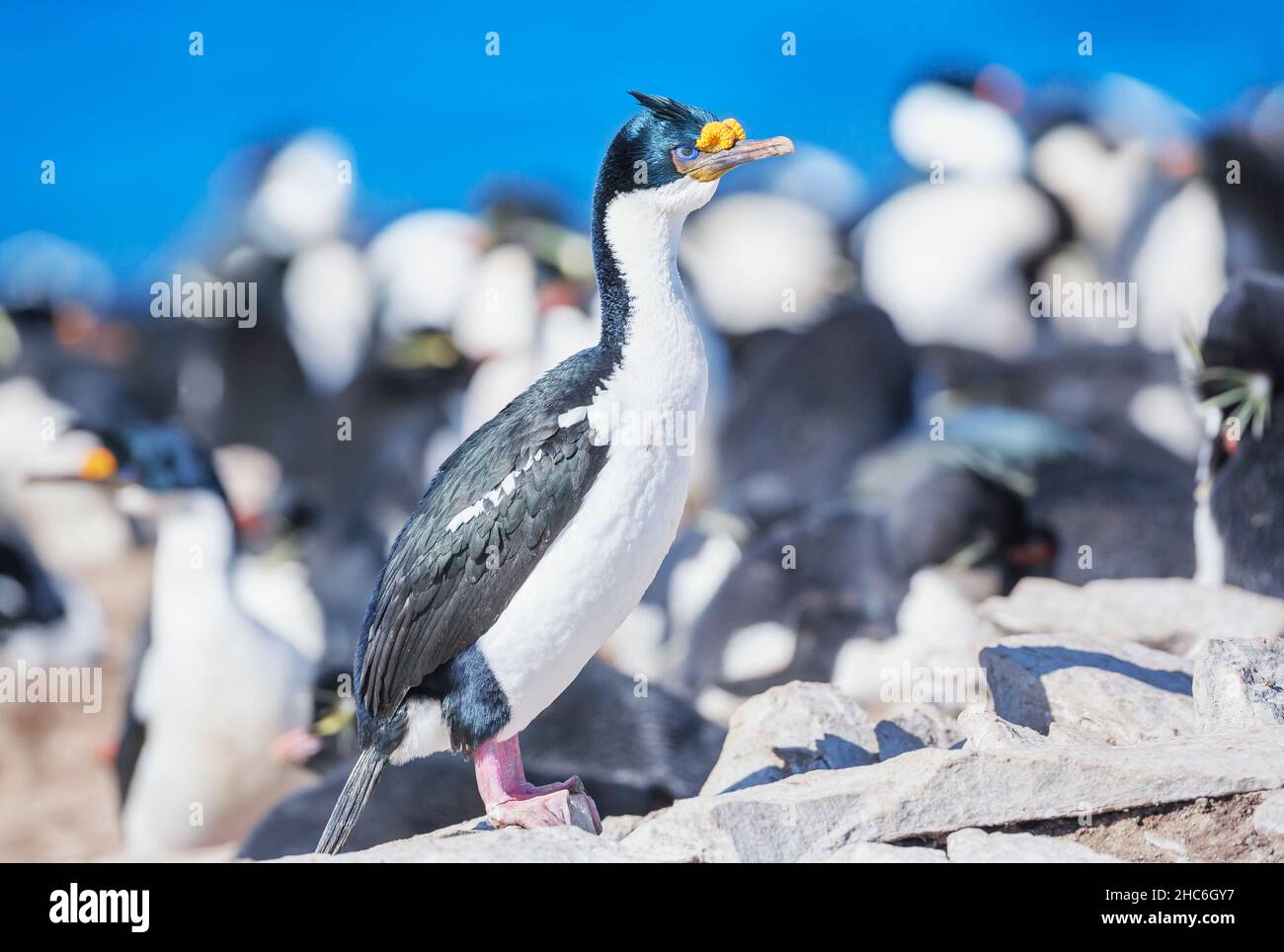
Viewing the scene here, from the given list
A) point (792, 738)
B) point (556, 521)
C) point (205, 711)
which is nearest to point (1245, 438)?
point (792, 738)

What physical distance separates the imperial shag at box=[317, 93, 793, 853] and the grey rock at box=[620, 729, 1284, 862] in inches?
15.5

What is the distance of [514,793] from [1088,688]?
1.27 m

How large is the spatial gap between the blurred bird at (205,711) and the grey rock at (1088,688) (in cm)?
252

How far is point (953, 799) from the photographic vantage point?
2.83 meters

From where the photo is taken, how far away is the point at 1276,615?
4.20 metres

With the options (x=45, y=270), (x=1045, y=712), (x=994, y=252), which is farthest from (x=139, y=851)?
(x=45, y=270)

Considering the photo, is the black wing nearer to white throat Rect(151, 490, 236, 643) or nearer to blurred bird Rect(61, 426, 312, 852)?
blurred bird Rect(61, 426, 312, 852)

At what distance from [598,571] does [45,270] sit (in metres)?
8.45

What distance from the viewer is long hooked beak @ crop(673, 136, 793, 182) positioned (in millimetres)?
3207

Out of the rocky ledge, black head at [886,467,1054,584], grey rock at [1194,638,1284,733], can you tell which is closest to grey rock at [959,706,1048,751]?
the rocky ledge

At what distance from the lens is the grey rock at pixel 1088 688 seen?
11.1 feet

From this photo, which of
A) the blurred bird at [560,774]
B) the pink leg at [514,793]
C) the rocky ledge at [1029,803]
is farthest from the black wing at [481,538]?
the blurred bird at [560,774]

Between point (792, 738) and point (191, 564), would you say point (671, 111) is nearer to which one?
point (792, 738)
